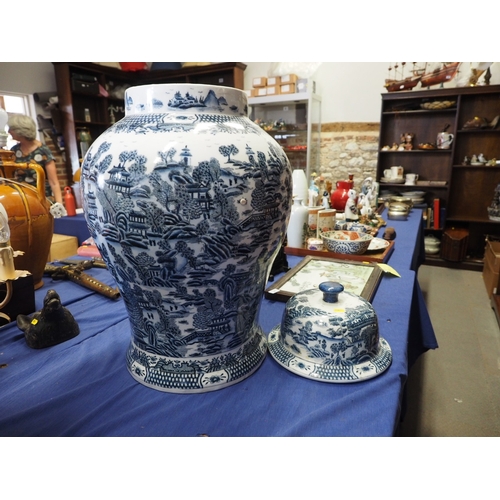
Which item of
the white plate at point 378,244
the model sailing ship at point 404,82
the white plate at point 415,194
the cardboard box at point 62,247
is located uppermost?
the model sailing ship at point 404,82

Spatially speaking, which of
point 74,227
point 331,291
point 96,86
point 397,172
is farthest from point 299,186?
point 96,86

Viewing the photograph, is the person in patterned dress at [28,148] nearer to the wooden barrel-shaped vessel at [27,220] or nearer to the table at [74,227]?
the table at [74,227]

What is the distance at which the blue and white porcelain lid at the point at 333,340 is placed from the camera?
749 millimetres

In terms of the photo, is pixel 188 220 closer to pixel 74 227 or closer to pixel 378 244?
pixel 378 244

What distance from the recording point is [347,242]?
1513mm

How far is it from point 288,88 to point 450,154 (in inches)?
73.4

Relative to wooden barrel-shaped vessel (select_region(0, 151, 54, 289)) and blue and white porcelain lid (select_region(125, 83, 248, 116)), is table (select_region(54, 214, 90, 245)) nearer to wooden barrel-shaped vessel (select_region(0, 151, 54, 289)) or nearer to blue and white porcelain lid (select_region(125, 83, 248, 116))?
wooden barrel-shaped vessel (select_region(0, 151, 54, 289))

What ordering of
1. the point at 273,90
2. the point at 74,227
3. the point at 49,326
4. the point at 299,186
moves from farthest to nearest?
the point at 273,90
the point at 74,227
the point at 299,186
the point at 49,326

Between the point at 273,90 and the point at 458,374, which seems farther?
the point at 273,90

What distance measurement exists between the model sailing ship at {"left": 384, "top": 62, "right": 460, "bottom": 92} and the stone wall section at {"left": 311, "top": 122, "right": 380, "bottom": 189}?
1.63 feet

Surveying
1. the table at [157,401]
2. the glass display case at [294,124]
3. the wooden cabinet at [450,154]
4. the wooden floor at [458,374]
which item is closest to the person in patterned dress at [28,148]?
the table at [157,401]

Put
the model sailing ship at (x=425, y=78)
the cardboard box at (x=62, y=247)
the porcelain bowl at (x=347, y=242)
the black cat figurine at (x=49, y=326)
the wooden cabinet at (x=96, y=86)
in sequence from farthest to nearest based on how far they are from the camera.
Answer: the wooden cabinet at (x=96, y=86), the model sailing ship at (x=425, y=78), the cardboard box at (x=62, y=247), the porcelain bowl at (x=347, y=242), the black cat figurine at (x=49, y=326)

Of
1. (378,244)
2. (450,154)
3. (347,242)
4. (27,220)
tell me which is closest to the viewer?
(27,220)

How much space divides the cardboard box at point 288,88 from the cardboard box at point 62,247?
2.88 m
